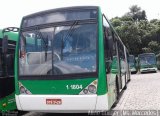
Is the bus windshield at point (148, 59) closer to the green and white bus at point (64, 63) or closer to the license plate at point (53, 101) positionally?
the green and white bus at point (64, 63)

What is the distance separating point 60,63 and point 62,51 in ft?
1.02

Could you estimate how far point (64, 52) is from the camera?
794cm

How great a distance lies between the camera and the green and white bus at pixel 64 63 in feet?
25.1

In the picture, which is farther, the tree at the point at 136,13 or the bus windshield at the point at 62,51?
the tree at the point at 136,13

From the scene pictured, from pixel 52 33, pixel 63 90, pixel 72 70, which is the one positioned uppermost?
pixel 52 33

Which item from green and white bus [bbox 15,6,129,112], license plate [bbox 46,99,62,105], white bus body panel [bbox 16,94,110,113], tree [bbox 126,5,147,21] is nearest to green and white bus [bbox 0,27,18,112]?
green and white bus [bbox 15,6,129,112]

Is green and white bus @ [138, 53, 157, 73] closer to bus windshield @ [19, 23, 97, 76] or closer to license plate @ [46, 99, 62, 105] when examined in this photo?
bus windshield @ [19, 23, 97, 76]

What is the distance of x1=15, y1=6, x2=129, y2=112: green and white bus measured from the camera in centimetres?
766

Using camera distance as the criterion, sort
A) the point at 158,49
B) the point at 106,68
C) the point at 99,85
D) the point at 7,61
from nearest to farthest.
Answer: the point at 99,85 → the point at 106,68 → the point at 7,61 → the point at 158,49

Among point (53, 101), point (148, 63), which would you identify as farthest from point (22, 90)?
point (148, 63)

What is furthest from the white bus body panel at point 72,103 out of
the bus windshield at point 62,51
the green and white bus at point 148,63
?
the green and white bus at point 148,63

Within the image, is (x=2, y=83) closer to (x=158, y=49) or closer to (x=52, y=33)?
(x=52, y=33)

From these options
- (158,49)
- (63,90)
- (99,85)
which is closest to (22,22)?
(63,90)

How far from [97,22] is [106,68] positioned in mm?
1199
